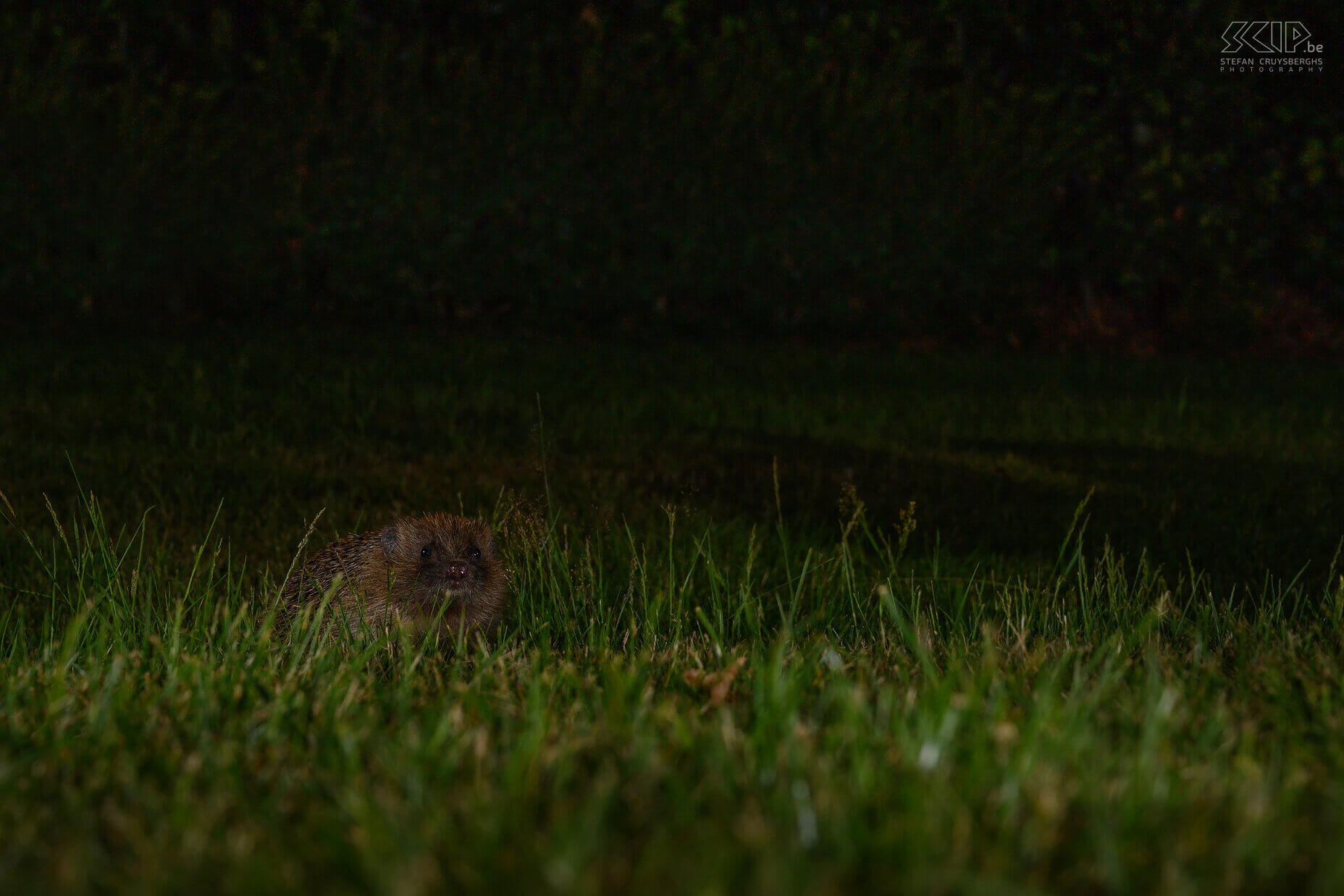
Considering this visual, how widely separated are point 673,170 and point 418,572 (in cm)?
681

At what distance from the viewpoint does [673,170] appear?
33.5ft

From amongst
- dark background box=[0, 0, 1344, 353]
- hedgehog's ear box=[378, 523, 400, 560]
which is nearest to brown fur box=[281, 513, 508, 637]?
hedgehog's ear box=[378, 523, 400, 560]

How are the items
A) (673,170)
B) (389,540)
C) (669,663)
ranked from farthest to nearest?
(673,170), (389,540), (669,663)

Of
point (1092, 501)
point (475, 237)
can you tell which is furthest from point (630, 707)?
point (475, 237)

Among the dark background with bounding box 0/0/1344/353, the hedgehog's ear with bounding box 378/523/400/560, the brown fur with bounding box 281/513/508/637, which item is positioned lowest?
the brown fur with bounding box 281/513/508/637

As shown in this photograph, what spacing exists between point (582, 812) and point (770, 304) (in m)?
8.92

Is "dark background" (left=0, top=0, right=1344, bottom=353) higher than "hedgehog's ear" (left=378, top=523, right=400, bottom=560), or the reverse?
"dark background" (left=0, top=0, right=1344, bottom=353)

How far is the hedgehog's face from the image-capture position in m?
3.90

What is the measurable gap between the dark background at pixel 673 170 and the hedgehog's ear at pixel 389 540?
621 cm

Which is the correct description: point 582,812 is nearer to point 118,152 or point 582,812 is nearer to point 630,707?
point 630,707

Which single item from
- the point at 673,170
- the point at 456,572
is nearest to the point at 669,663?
the point at 456,572

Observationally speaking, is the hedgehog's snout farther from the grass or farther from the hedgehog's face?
the grass

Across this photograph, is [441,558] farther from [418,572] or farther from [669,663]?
[669,663]

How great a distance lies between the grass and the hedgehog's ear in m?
0.26
